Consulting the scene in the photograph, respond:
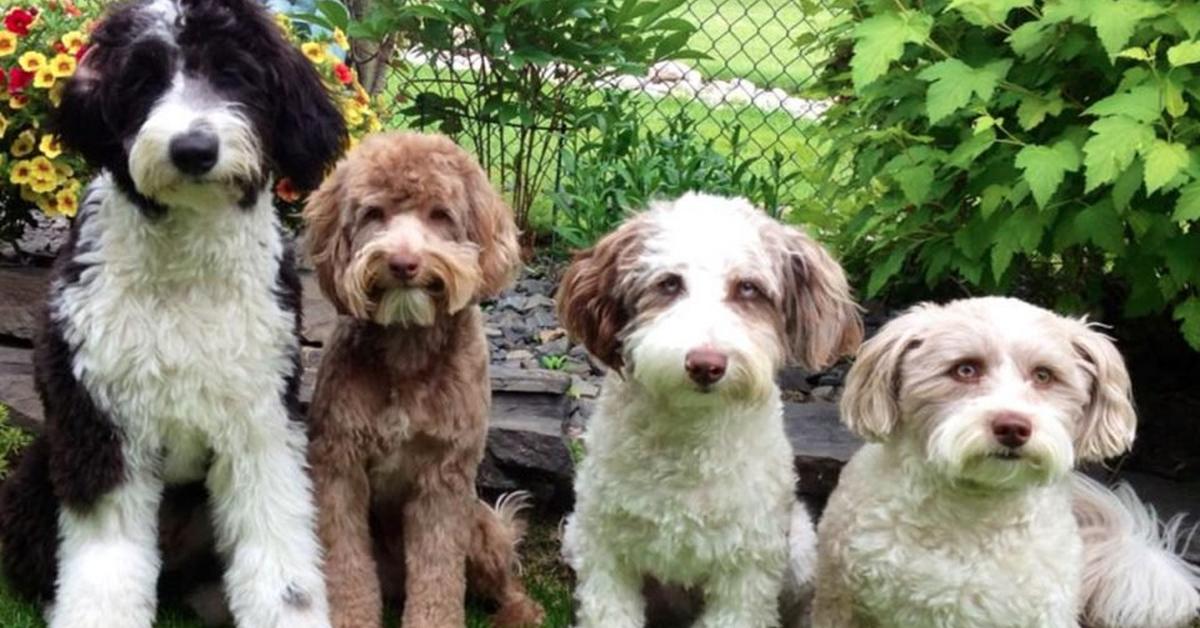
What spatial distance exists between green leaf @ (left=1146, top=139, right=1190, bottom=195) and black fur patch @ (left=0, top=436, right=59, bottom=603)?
2582mm

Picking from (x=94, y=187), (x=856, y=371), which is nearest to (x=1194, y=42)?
(x=856, y=371)

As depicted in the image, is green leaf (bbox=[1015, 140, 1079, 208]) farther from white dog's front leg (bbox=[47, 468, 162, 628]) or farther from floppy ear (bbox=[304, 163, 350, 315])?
white dog's front leg (bbox=[47, 468, 162, 628])

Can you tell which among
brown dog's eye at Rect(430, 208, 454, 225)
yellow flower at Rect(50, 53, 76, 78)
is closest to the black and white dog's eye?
brown dog's eye at Rect(430, 208, 454, 225)

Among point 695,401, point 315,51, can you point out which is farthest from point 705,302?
point 315,51

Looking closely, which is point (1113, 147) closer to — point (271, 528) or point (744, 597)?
point (744, 597)

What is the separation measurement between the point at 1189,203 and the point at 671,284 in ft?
3.92

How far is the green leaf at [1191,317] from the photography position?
3574mm

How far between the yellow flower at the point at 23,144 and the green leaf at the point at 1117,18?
9.84ft

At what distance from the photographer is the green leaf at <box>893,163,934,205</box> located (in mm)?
3727

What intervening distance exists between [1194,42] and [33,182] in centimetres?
319

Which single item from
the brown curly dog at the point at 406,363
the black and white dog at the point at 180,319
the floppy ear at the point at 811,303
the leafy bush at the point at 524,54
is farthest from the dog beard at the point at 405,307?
the leafy bush at the point at 524,54

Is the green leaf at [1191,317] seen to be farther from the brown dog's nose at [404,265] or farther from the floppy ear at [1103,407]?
the brown dog's nose at [404,265]

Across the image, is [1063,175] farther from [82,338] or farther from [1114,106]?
[82,338]

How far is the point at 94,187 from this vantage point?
3.30 m
